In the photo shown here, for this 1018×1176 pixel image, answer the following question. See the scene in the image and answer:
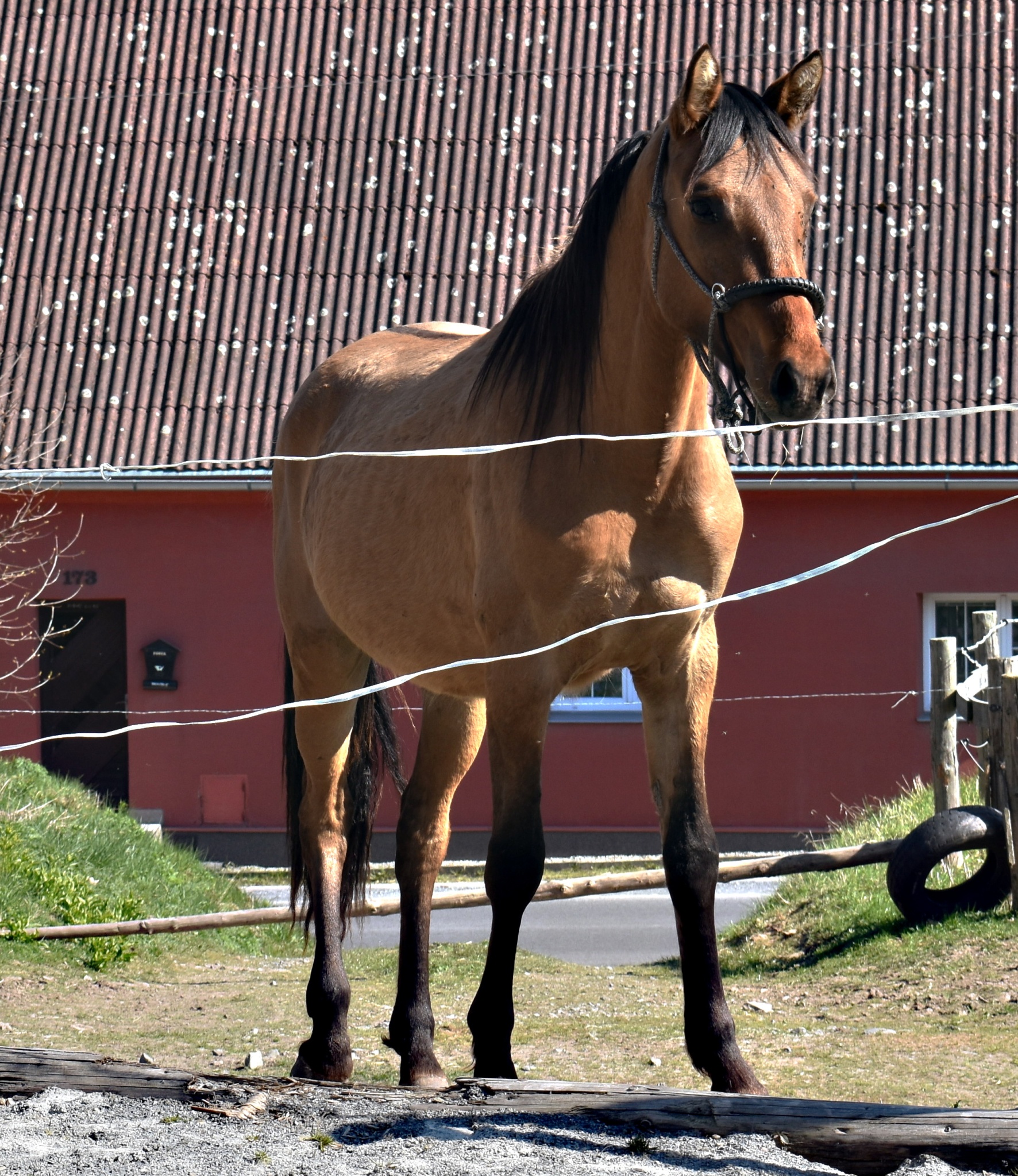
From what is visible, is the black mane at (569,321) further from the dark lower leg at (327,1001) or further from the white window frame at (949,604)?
the white window frame at (949,604)

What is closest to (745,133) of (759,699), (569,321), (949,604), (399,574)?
(569,321)

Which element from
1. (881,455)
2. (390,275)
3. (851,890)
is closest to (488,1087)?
(851,890)

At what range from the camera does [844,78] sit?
15.5m

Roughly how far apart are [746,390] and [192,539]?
11.4 m

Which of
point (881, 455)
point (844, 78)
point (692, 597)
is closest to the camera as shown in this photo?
point (692, 597)

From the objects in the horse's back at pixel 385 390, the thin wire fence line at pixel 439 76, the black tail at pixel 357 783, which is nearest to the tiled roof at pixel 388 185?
the thin wire fence line at pixel 439 76

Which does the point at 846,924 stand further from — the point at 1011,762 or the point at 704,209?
the point at 704,209

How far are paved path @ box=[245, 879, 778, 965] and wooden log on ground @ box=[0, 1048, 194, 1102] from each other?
4.97 m

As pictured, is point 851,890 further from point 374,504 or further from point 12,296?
point 12,296

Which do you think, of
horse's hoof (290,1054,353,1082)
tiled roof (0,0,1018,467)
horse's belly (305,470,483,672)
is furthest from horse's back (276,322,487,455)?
tiled roof (0,0,1018,467)

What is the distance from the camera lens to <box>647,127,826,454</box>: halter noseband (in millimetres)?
3590

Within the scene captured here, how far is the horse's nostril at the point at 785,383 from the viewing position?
345cm

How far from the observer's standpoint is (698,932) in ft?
14.2

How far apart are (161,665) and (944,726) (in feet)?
27.4
